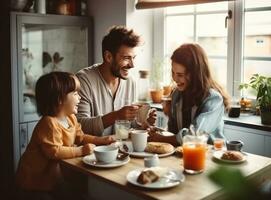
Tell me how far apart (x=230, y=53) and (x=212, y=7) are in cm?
40

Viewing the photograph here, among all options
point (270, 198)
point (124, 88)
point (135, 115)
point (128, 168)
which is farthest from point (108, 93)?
point (270, 198)

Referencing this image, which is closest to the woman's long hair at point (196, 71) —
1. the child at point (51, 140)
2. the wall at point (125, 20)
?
the child at point (51, 140)

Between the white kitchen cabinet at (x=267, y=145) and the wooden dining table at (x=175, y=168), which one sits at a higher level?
the wooden dining table at (x=175, y=168)

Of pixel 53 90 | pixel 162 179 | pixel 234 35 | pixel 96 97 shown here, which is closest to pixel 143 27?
pixel 234 35

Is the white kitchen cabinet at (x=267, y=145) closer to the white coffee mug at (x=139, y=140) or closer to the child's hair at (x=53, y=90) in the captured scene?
the white coffee mug at (x=139, y=140)

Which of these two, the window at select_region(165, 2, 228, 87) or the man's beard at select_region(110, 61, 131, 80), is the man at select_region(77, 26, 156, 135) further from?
the window at select_region(165, 2, 228, 87)

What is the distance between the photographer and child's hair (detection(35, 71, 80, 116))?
5.74 feet

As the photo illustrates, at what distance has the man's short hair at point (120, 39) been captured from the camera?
2.31m

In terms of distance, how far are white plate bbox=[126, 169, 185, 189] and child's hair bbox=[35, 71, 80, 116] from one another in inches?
21.7

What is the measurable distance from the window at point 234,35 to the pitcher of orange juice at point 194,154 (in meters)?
1.21

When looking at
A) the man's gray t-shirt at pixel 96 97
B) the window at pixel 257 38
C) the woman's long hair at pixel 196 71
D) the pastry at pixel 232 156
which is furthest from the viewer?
the window at pixel 257 38

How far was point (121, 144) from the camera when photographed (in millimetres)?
1809

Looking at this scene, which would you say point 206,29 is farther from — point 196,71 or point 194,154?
point 194,154

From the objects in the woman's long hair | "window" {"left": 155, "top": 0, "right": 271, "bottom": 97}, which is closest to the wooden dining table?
the woman's long hair
